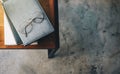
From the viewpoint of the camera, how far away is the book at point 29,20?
111 cm

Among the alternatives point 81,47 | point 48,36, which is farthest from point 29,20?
point 81,47

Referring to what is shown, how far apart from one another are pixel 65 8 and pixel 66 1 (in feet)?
0.20

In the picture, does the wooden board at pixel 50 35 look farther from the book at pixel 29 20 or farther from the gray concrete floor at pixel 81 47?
the gray concrete floor at pixel 81 47

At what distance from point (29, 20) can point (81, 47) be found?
80 cm

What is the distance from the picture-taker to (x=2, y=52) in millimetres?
1882

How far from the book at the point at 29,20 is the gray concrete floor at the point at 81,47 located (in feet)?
2.36

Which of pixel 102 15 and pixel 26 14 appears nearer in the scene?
pixel 26 14

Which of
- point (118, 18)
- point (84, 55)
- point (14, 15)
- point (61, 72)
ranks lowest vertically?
point (61, 72)

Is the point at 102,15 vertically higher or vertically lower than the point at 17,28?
lower

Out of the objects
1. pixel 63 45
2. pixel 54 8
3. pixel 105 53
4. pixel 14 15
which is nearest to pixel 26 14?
pixel 14 15

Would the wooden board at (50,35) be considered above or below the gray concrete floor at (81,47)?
above

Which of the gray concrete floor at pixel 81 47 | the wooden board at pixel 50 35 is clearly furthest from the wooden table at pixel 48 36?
the gray concrete floor at pixel 81 47

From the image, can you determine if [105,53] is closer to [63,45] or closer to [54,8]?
[63,45]

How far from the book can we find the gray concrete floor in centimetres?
72
